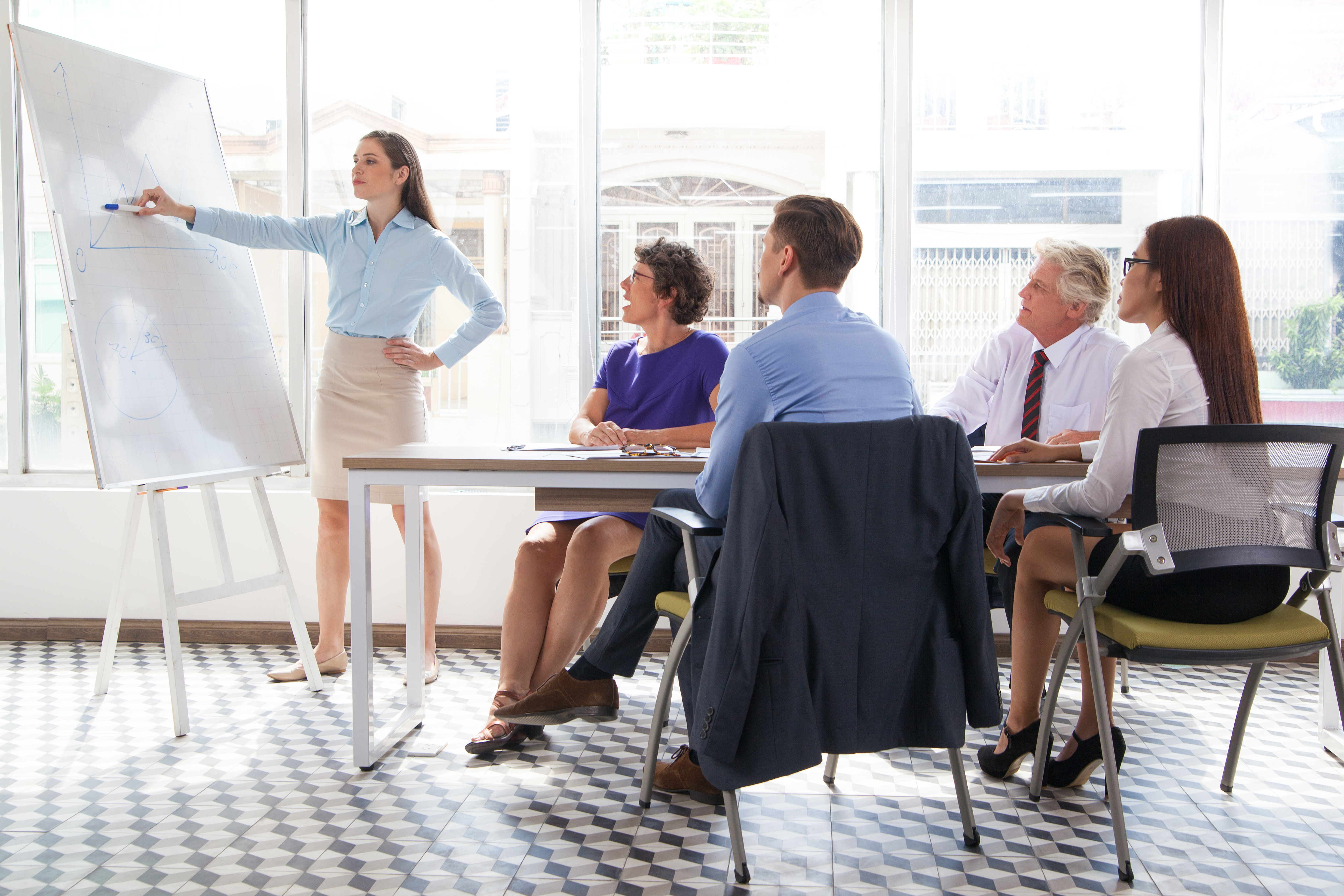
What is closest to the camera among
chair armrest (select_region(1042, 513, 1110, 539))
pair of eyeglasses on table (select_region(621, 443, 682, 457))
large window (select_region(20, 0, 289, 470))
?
chair armrest (select_region(1042, 513, 1110, 539))

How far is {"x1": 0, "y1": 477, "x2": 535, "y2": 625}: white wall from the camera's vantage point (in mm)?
3381

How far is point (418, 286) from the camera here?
9.57 ft

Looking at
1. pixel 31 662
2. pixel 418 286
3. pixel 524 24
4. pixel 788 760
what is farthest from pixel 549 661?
pixel 524 24

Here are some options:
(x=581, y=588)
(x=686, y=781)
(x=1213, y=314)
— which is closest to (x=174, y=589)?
(x=581, y=588)

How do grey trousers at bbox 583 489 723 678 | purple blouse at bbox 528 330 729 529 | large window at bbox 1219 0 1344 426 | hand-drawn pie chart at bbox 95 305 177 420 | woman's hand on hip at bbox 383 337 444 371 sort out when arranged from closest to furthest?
1. grey trousers at bbox 583 489 723 678
2. hand-drawn pie chart at bbox 95 305 177 420
3. purple blouse at bbox 528 330 729 529
4. woman's hand on hip at bbox 383 337 444 371
5. large window at bbox 1219 0 1344 426

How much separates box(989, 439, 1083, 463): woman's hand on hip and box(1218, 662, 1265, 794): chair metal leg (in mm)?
624

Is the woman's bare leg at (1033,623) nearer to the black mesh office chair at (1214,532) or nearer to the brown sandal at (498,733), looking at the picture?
the black mesh office chair at (1214,532)

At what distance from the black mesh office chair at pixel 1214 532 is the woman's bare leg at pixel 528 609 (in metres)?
1.22

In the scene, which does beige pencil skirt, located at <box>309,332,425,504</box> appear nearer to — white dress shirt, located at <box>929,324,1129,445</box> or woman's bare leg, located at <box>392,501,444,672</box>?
woman's bare leg, located at <box>392,501,444,672</box>

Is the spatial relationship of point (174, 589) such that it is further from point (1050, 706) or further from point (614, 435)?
point (1050, 706)

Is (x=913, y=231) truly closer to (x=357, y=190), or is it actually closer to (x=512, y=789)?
(x=357, y=190)

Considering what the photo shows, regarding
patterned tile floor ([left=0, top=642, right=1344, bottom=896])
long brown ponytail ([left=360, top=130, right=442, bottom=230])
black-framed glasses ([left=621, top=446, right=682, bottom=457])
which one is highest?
long brown ponytail ([left=360, top=130, right=442, bottom=230])

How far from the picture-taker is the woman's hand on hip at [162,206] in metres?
2.62

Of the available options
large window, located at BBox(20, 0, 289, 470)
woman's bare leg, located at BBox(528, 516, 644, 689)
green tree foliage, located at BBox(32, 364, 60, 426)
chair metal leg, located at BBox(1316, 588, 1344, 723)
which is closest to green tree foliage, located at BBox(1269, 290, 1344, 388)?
chair metal leg, located at BBox(1316, 588, 1344, 723)
